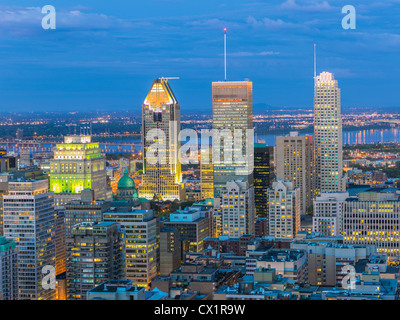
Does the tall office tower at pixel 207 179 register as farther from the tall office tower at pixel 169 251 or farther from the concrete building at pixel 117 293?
the concrete building at pixel 117 293

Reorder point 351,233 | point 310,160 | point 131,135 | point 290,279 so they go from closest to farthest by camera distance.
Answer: point 290,279 → point 351,233 → point 310,160 → point 131,135

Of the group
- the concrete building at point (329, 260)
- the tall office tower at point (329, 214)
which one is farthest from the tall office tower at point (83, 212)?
the tall office tower at point (329, 214)

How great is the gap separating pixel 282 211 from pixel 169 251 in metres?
7.11

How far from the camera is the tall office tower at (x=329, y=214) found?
98.6 ft

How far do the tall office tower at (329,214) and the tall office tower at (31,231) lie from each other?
11.4 m

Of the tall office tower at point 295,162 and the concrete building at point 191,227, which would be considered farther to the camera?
the tall office tower at point 295,162

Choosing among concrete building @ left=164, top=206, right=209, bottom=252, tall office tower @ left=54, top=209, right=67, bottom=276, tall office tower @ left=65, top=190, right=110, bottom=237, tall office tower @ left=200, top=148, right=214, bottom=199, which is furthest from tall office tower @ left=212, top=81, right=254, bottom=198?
tall office tower @ left=54, top=209, right=67, bottom=276

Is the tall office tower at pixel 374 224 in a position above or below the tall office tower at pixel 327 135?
below

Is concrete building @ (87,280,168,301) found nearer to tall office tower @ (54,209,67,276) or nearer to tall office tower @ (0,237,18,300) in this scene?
tall office tower @ (0,237,18,300)

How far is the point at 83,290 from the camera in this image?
66.2 ft

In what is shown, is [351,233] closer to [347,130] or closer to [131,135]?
[131,135]
